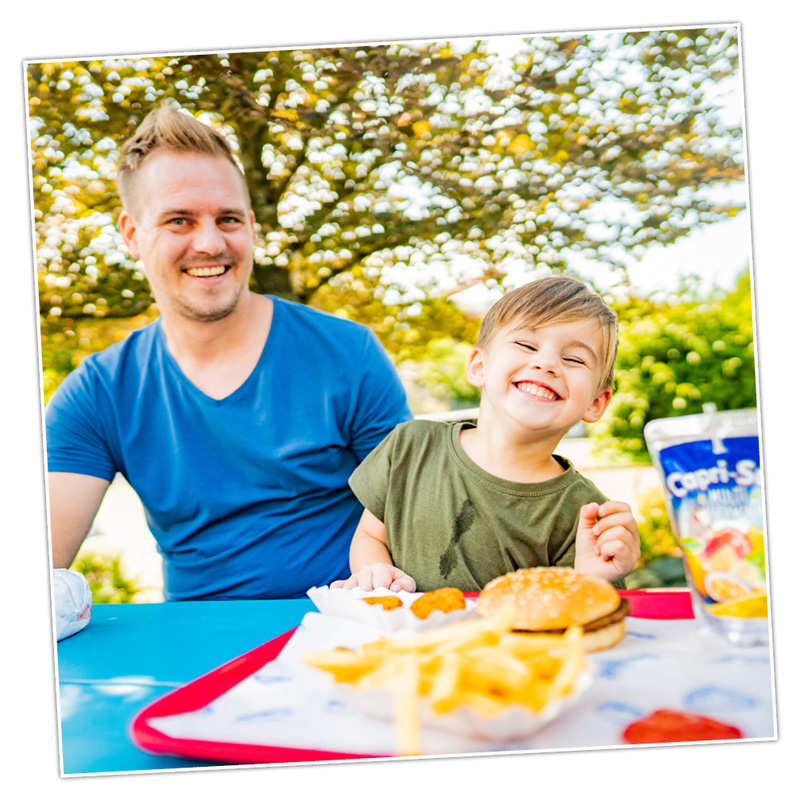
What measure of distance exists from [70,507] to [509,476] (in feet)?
3.85

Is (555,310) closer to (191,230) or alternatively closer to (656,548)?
(191,230)

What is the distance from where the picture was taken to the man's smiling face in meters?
1.90

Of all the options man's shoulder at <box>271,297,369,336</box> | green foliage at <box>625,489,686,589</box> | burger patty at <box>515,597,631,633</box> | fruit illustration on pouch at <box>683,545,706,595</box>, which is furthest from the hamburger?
green foliage at <box>625,489,686,589</box>

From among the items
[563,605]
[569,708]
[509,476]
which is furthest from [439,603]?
[509,476]

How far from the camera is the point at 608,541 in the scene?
5.14 feet

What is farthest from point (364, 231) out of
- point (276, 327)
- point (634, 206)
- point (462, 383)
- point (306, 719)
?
point (306, 719)

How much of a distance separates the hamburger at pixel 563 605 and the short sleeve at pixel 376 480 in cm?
51

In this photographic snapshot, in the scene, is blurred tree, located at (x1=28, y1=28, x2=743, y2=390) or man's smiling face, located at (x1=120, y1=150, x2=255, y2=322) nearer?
blurred tree, located at (x1=28, y1=28, x2=743, y2=390)

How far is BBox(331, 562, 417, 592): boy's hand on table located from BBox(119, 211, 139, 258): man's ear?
3.53ft

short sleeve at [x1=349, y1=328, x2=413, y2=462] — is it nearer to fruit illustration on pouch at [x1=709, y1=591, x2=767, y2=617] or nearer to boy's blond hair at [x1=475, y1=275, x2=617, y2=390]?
boy's blond hair at [x1=475, y1=275, x2=617, y2=390]

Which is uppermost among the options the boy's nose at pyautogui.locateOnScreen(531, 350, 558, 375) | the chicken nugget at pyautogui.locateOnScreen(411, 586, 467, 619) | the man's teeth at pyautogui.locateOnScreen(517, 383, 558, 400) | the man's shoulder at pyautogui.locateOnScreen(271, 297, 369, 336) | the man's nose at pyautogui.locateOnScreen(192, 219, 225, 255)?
the man's nose at pyautogui.locateOnScreen(192, 219, 225, 255)

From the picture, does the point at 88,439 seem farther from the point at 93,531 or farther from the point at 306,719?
the point at 306,719

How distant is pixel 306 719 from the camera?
1105 mm

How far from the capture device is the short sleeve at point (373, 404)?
6.86ft
